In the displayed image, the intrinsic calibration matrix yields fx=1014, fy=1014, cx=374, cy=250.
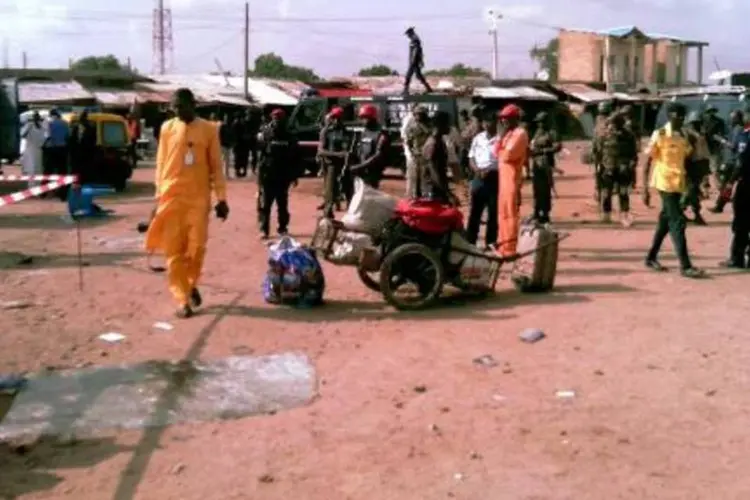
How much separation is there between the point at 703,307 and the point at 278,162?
565cm

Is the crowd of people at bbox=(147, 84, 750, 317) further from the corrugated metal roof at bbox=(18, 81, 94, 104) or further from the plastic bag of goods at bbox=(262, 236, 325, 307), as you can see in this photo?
the corrugated metal roof at bbox=(18, 81, 94, 104)

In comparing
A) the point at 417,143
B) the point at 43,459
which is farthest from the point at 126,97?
the point at 43,459

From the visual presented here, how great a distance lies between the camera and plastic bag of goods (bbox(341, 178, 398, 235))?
841 centimetres

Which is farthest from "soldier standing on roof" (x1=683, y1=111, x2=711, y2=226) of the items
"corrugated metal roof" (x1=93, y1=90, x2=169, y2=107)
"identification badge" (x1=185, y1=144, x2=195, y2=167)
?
"corrugated metal roof" (x1=93, y1=90, x2=169, y2=107)

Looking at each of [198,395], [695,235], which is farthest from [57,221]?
[198,395]

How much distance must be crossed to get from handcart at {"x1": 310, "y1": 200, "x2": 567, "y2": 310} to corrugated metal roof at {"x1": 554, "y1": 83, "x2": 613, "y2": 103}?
38.9 meters

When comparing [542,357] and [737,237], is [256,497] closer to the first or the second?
[542,357]

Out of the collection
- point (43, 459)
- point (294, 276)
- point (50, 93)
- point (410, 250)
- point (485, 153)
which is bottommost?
point (43, 459)

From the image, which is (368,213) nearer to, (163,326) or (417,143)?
(163,326)

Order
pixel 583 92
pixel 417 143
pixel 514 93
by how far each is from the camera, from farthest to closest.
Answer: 1. pixel 583 92
2. pixel 514 93
3. pixel 417 143

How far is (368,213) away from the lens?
845 centimetres

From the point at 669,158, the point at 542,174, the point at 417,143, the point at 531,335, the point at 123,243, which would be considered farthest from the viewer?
the point at 542,174

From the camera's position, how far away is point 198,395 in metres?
6.03

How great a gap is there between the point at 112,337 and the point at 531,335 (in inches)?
122
